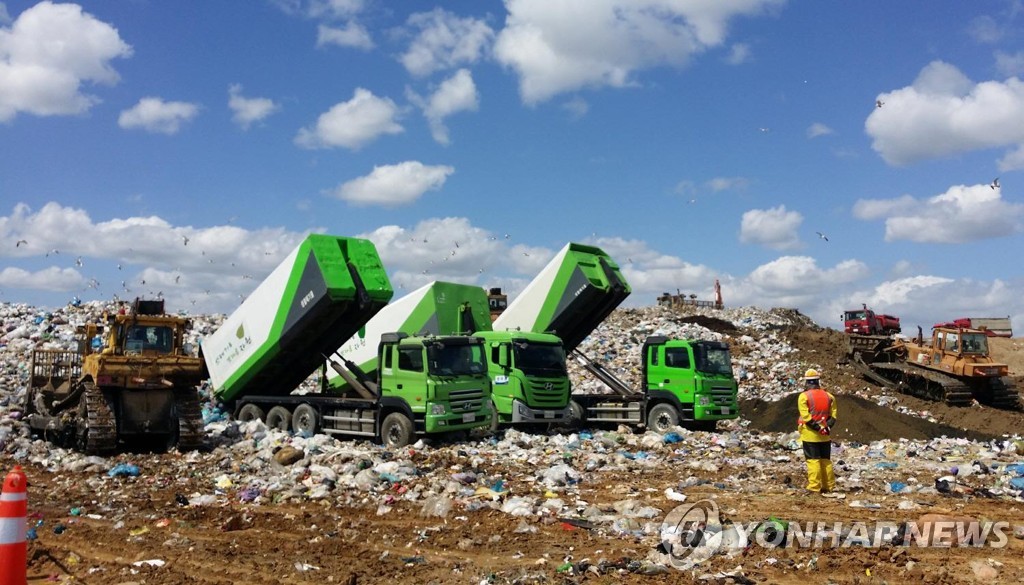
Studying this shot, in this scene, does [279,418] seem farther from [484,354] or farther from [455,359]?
[484,354]

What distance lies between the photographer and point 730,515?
7.22 metres

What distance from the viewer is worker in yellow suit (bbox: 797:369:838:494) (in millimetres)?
8445

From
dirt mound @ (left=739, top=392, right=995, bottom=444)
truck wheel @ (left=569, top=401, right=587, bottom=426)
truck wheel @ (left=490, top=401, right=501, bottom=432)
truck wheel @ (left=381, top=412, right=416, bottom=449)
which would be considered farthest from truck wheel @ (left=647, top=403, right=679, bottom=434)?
truck wheel @ (left=381, top=412, right=416, bottom=449)

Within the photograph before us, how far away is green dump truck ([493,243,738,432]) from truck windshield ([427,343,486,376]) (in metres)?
2.75

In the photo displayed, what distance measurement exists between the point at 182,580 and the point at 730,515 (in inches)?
184

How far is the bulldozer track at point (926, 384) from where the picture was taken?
69.4ft

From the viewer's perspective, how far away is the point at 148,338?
12.4m

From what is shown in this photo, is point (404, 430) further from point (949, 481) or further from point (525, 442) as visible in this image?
point (949, 481)

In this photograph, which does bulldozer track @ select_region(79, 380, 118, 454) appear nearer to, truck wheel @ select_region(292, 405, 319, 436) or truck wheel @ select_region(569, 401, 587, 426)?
truck wheel @ select_region(292, 405, 319, 436)

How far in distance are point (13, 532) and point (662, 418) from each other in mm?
13161

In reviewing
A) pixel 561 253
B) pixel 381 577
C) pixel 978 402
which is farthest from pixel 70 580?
pixel 978 402

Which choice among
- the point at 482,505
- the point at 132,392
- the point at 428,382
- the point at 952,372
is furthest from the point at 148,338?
the point at 952,372

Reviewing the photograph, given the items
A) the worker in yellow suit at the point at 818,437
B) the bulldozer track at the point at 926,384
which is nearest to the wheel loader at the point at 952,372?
the bulldozer track at the point at 926,384

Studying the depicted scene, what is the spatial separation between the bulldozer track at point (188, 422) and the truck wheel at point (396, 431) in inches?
111
